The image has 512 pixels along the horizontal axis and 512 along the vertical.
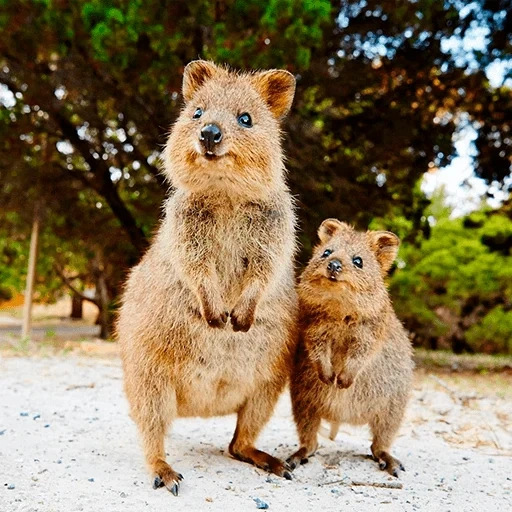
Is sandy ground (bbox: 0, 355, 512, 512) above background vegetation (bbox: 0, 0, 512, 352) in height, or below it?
below

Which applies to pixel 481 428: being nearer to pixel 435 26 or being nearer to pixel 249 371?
pixel 249 371

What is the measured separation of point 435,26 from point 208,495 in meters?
8.21

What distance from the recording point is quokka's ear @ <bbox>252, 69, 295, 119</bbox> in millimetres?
3654

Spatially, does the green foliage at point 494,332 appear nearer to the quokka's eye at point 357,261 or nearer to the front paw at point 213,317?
the quokka's eye at point 357,261

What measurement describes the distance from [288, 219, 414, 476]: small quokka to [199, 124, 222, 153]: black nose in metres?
1.01

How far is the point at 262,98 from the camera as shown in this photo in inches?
143

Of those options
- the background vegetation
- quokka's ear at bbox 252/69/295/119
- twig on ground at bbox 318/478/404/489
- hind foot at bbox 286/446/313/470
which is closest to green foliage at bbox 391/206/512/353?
the background vegetation

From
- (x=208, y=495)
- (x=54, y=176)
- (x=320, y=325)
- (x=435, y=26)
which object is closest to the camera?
(x=208, y=495)

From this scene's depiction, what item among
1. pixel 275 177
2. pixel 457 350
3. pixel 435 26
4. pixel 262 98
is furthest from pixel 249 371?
pixel 457 350

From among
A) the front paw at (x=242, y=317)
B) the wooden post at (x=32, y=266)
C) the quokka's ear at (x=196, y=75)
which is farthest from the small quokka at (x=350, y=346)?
the wooden post at (x=32, y=266)

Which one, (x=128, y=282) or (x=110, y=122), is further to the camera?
(x=110, y=122)

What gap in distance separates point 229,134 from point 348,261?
1.06m

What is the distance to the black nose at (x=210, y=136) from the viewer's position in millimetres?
3039

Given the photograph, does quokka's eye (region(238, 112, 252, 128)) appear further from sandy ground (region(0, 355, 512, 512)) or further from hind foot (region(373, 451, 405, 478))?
hind foot (region(373, 451, 405, 478))
